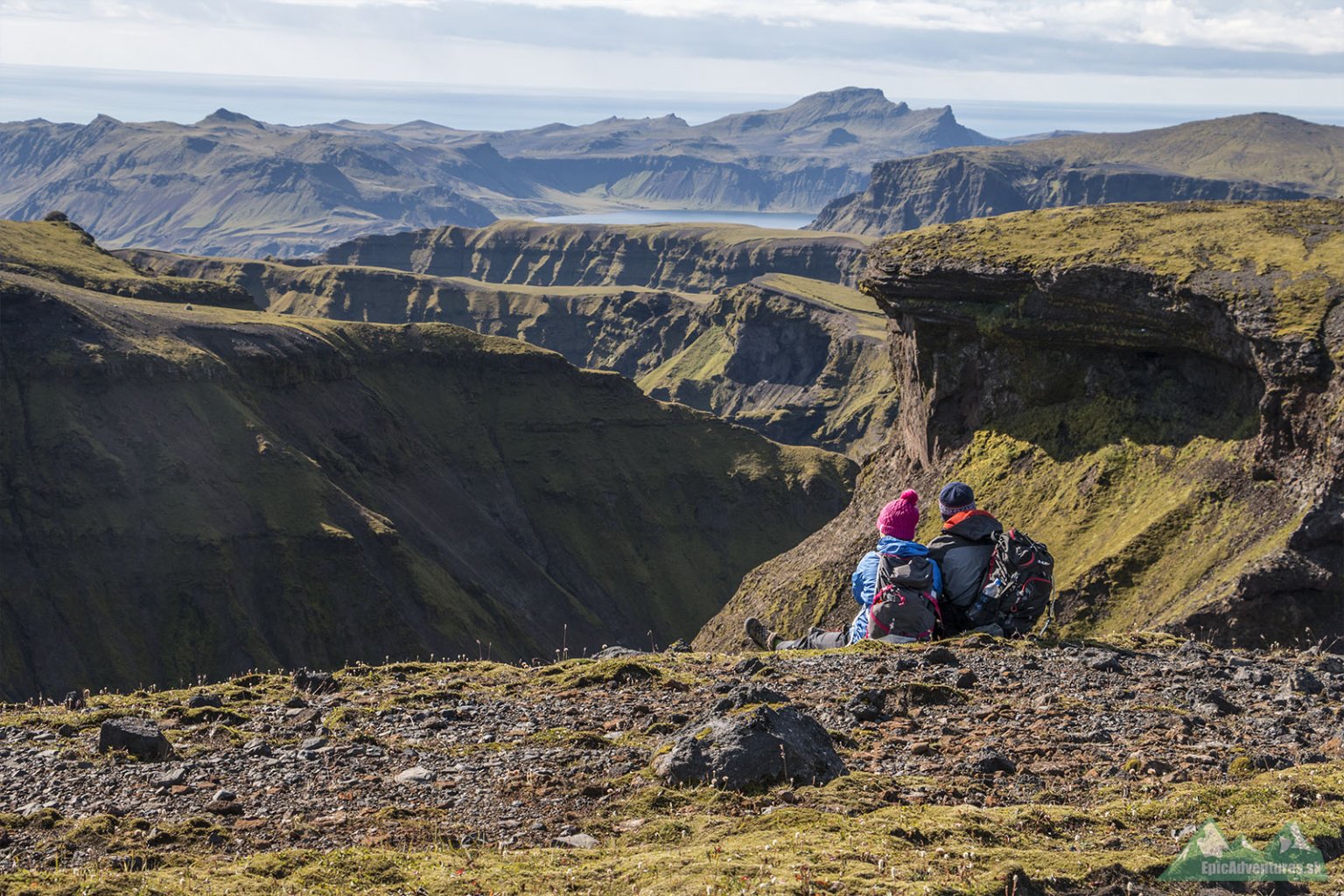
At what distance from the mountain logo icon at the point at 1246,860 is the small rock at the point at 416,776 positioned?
8501 millimetres

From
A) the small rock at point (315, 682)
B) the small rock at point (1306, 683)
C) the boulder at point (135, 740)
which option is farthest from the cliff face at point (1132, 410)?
the boulder at point (135, 740)

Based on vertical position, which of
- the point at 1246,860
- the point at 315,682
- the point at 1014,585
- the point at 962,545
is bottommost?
the point at 315,682

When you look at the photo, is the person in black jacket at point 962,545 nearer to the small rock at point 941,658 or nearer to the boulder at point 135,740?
the small rock at point 941,658

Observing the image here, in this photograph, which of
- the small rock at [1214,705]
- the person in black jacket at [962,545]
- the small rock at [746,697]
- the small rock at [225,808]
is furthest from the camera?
the person in black jacket at [962,545]

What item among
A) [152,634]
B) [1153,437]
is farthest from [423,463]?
[1153,437]

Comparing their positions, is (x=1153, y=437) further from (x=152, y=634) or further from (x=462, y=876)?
(x=152, y=634)

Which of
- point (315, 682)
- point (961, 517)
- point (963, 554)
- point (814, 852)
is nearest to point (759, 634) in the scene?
point (963, 554)

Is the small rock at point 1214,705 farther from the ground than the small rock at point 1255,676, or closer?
farther from the ground

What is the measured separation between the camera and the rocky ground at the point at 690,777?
38.0 ft

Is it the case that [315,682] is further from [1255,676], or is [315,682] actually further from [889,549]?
[1255,676]

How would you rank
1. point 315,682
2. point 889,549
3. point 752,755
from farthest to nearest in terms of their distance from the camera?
point 315,682
point 889,549
point 752,755

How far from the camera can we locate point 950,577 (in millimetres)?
20969

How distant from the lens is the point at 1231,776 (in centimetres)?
1416

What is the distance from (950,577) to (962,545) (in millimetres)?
852
